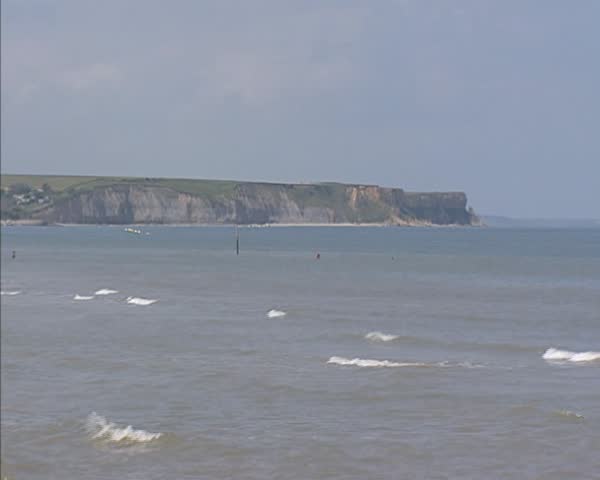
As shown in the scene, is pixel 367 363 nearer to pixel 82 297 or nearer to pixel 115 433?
pixel 115 433

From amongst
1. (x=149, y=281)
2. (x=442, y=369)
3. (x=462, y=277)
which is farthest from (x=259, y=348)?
(x=462, y=277)

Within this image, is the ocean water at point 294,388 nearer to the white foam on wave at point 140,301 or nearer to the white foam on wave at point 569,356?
the white foam on wave at point 569,356

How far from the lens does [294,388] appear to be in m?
25.7

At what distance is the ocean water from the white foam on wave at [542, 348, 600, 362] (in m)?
0.09

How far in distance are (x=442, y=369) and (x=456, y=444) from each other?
9.27 m

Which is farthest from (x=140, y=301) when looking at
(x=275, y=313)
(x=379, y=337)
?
(x=379, y=337)

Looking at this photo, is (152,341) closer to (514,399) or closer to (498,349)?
(498,349)

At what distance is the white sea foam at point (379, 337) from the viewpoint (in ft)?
120

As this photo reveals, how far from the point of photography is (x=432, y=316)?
47.6m

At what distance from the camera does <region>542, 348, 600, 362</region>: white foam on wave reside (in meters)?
31.5

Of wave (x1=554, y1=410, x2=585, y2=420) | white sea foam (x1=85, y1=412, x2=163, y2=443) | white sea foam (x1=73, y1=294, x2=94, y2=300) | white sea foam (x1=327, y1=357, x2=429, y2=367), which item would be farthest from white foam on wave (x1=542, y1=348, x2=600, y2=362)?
white sea foam (x1=73, y1=294, x2=94, y2=300)

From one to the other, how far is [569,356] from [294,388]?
439 inches

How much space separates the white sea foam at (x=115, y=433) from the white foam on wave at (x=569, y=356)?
52.9 ft

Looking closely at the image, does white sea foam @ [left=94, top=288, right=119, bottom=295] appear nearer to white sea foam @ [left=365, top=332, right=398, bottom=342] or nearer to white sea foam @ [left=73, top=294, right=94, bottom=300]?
white sea foam @ [left=73, top=294, right=94, bottom=300]
